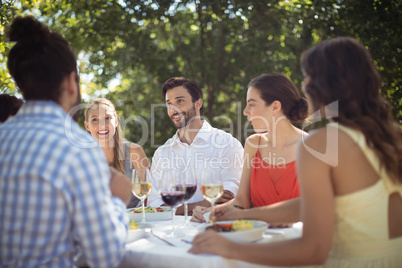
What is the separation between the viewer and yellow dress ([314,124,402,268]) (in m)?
1.67

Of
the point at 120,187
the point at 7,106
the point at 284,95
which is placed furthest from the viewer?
the point at 7,106

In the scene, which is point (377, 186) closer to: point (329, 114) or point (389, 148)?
point (389, 148)

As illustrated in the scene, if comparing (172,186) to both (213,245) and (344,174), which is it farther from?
(344,174)

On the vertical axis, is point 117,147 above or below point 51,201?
above

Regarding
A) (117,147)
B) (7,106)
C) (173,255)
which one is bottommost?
(173,255)

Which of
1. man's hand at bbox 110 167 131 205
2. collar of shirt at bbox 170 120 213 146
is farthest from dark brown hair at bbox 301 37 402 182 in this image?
collar of shirt at bbox 170 120 213 146

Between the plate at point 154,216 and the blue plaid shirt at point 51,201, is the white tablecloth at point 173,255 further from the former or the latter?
the plate at point 154,216

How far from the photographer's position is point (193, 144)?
4082mm

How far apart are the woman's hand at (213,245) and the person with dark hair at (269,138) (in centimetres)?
126

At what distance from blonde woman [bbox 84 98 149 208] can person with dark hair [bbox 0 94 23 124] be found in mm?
794

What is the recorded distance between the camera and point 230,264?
5.40 feet

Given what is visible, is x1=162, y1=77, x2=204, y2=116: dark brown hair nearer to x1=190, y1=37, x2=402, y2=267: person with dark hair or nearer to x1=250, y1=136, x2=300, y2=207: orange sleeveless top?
x1=250, y1=136, x2=300, y2=207: orange sleeveless top

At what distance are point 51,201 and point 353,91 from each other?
135cm

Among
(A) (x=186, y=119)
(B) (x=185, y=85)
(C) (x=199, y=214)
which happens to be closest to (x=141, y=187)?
(C) (x=199, y=214)
